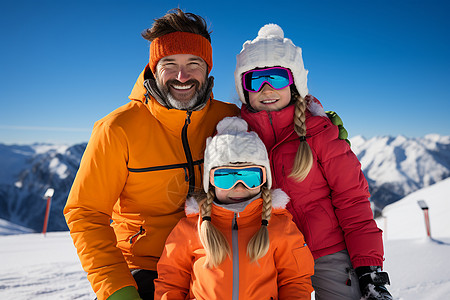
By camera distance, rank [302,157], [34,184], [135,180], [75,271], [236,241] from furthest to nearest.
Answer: [34,184], [75,271], [135,180], [302,157], [236,241]

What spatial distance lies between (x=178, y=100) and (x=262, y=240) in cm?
127

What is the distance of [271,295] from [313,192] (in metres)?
0.78

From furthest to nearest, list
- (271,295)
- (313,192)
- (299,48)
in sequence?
(299,48) < (313,192) < (271,295)

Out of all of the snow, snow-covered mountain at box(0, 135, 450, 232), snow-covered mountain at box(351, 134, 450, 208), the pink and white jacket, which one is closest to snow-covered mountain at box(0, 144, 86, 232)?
snow-covered mountain at box(0, 135, 450, 232)

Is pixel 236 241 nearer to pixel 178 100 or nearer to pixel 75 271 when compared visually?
pixel 178 100

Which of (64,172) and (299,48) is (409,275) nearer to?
(299,48)

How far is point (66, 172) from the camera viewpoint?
330ft

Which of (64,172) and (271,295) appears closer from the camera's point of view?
(271,295)

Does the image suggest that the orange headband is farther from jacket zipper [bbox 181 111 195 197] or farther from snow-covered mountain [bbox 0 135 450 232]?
snow-covered mountain [bbox 0 135 450 232]

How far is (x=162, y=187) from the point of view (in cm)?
233

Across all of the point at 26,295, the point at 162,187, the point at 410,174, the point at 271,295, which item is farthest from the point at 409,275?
the point at 410,174

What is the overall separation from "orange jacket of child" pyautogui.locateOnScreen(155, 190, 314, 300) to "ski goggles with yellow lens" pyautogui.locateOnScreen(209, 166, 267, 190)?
0.43ft

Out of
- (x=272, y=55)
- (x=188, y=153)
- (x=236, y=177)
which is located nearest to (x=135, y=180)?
(x=188, y=153)

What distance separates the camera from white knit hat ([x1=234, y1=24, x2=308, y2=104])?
234 centimetres
